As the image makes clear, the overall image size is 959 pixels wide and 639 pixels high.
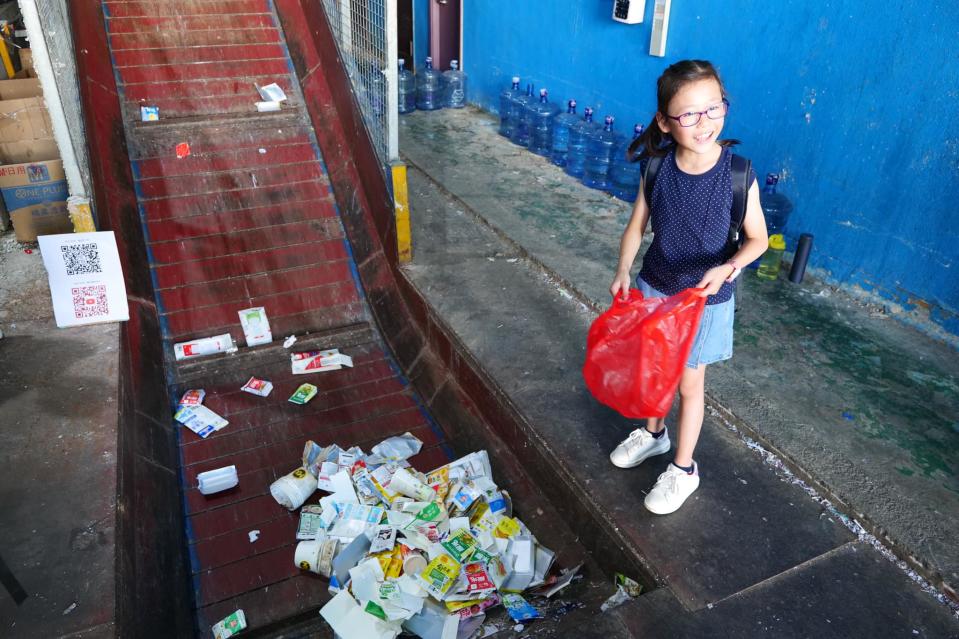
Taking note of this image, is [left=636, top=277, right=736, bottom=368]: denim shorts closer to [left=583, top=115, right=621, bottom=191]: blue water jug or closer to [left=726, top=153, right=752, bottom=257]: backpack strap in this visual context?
[left=726, top=153, right=752, bottom=257]: backpack strap

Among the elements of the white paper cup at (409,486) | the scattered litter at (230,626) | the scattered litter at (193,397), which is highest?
the white paper cup at (409,486)

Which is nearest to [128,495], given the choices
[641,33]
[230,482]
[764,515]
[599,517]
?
[230,482]

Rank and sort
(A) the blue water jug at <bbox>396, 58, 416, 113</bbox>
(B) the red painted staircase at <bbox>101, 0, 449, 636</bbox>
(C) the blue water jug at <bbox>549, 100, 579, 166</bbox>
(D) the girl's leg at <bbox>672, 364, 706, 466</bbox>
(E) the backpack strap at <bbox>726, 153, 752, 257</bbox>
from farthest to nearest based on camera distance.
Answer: (A) the blue water jug at <bbox>396, 58, 416, 113</bbox> → (C) the blue water jug at <bbox>549, 100, 579, 166</bbox> → (B) the red painted staircase at <bbox>101, 0, 449, 636</bbox> → (D) the girl's leg at <bbox>672, 364, 706, 466</bbox> → (E) the backpack strap at <bbox>726, 153, 752, 257</bbox>

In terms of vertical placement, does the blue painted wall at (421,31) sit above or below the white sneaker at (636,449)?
above

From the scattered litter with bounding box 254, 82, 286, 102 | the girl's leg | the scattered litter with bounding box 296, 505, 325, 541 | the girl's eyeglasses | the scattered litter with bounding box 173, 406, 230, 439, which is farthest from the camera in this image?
the scattered litter with bounding box 254, 82, 286, 102

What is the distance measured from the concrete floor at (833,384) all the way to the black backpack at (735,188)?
103 centimetres

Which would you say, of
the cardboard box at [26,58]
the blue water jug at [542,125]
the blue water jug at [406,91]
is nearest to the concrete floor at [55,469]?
the cardboard box at [26,58]

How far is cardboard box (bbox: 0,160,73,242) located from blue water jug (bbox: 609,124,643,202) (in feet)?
13.4

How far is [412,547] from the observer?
9.23 feet

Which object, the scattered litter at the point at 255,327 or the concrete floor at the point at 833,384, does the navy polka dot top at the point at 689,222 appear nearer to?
the concrete floor at the point at 833,384

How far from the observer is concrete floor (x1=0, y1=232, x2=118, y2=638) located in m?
2.20

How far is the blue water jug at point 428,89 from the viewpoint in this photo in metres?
7.97

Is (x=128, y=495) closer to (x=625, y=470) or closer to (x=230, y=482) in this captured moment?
(x=230, y=482)

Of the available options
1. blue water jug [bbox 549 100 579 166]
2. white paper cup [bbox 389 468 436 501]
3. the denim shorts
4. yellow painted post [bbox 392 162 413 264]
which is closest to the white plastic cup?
white paper cup [bbox 389 468 436 501]
